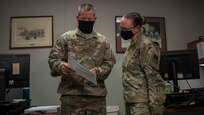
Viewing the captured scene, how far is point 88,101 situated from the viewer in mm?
1630

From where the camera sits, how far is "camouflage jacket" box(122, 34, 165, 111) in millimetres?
1631

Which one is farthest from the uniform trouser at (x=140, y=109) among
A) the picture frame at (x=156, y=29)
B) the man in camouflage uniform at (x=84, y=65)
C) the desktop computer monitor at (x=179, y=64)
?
the picture frame at (x=156, y=29)

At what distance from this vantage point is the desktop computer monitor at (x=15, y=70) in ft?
8.00

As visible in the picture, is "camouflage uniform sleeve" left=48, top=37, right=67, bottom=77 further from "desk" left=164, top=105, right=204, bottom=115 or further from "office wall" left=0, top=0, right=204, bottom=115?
"office wall" left=0, top=0, right=204, bottom=115

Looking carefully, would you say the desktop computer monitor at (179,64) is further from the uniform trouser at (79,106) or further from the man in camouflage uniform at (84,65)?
the uniform trouser at (79,106)

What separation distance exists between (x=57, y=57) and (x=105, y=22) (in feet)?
6.18

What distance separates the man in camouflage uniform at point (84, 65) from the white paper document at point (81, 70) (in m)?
0.04

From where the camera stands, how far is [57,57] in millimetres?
1670

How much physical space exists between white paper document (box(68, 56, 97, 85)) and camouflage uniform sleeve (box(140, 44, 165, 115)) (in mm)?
406

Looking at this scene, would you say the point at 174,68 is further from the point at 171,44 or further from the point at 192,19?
the point at 192,19

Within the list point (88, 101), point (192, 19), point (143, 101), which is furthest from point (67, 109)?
point (192, 19)

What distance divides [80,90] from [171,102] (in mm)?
1217

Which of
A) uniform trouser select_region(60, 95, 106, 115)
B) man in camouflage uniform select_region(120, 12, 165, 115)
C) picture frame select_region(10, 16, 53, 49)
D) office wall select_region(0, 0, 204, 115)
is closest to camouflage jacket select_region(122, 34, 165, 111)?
man in camouflage uniform select_region(120, 12, 165, 115)

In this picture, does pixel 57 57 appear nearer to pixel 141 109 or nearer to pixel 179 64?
pixel 141 109
